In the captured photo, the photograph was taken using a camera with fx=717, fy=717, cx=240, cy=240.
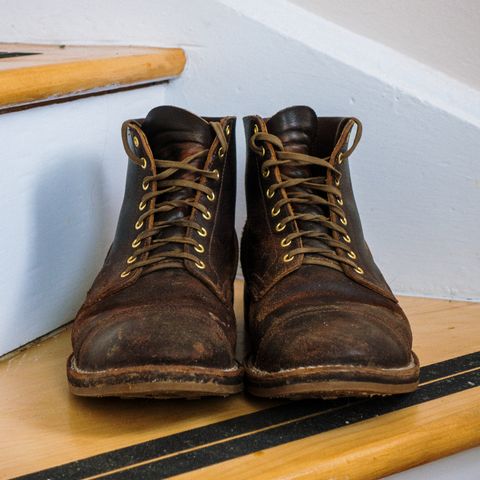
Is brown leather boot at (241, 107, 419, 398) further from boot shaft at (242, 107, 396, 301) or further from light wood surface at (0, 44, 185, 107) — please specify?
light wood surface at (0, 44, 185, 107)

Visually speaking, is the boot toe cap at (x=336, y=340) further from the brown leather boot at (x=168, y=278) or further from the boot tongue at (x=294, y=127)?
the boot tongue at (x=294, y=127)

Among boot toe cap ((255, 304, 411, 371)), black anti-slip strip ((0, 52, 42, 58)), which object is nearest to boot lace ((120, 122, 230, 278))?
boot toe cap ((255, 304, 411, 371))

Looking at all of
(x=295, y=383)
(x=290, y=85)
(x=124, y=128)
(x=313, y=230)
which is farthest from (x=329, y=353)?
(x=290, y=85)

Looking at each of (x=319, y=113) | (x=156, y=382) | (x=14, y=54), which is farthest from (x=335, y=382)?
(x=14, y=54)

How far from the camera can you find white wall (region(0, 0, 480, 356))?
882 mm

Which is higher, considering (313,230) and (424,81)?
(424,81)

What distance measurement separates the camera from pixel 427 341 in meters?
0.86

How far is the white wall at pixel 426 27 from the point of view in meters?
0.93

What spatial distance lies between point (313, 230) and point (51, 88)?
34 centimetres

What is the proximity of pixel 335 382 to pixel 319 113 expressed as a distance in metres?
0.46

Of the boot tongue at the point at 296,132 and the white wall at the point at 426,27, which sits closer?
the boot tongue at the point at 296,132

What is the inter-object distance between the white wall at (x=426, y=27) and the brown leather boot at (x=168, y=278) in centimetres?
29

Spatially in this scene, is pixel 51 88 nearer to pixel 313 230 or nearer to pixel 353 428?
pixel 313 230

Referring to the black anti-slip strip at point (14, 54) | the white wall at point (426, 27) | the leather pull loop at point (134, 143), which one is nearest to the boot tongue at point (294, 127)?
the leather pull loop at point (134, 143)
